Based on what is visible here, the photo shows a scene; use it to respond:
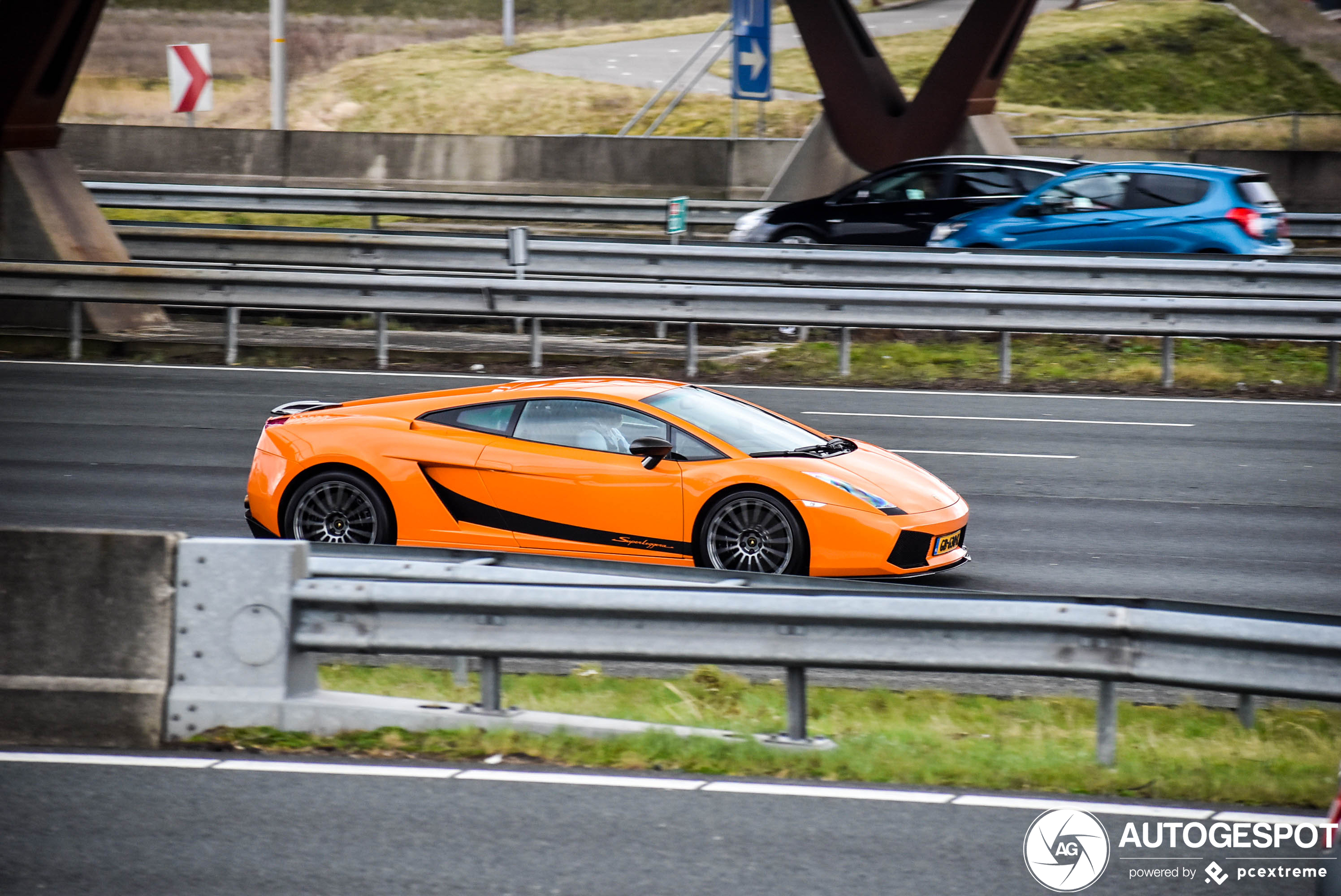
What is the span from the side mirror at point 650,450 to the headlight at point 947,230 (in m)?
11.3

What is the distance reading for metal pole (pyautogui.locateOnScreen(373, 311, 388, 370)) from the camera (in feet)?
54.9

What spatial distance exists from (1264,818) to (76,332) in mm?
15252

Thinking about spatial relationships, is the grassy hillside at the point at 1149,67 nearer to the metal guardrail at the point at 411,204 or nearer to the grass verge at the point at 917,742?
the metal guardrail at the point at 411,204

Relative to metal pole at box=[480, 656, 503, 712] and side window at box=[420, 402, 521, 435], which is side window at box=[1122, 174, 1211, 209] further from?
metal pole at box=[480, 656, 503, 712]

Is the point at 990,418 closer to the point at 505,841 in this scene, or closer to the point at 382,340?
the point at 382,340

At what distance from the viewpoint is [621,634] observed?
5922 millimetres

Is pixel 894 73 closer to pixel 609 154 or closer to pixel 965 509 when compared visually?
pixel 609 154

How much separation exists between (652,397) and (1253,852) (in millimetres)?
5029

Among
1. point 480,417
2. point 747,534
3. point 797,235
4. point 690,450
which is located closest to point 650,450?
point 690,450

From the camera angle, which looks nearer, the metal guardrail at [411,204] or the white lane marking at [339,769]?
the white lane marking at [339,769]

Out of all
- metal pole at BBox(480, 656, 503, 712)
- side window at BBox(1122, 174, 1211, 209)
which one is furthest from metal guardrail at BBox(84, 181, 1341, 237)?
metal pole at BBox(480, 656, 503, 712)

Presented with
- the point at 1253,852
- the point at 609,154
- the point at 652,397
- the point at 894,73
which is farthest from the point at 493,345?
the point at 894,73

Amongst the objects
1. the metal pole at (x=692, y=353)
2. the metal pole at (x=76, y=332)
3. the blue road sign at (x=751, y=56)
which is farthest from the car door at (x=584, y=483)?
the blue road sign at (x=751, y=56)

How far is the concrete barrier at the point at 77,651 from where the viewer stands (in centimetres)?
595
